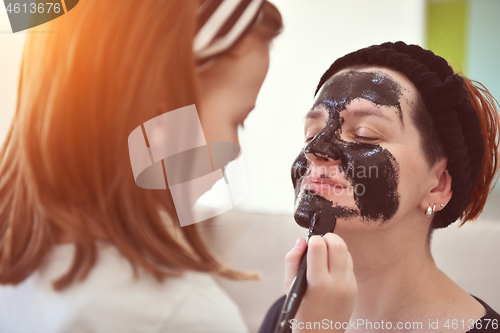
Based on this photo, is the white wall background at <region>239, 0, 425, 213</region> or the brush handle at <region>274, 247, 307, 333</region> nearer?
the brush handle at <region>274, 247, 307, 333</region>

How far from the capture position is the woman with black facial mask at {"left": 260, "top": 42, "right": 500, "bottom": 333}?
1.77 ft

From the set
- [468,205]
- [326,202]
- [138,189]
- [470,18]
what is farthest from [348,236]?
[470,18]

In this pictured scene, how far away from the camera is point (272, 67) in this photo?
0.79 meters

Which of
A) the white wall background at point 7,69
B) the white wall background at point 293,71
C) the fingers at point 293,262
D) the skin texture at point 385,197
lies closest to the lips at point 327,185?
the skin texture at point 385,197

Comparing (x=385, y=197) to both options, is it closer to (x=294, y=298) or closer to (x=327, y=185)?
(x=327, y=185)

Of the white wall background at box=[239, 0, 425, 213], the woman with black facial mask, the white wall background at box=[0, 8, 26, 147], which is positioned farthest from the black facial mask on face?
the white wall background at box=[0, 8, 26, 147]

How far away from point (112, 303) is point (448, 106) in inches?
24.1

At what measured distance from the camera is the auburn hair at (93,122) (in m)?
0.60

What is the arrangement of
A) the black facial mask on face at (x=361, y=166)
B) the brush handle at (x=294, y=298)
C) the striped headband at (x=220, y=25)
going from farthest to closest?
the striped headband at (x=220, y=25)
the black facial mask on face at (x=361, y=166)
the brush handle at (x=294, y=298)

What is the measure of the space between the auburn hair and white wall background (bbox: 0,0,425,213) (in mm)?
213

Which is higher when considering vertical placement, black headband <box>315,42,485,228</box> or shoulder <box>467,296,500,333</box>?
black headband <box>315,42,485,228</box>

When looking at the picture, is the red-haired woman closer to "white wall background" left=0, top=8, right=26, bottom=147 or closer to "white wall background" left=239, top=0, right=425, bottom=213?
"white wall background" left=0, top=8, right=26, bottom=147

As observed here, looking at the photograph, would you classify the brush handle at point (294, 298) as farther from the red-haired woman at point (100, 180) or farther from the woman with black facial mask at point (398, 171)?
the red-haired woman at point (100, 180)

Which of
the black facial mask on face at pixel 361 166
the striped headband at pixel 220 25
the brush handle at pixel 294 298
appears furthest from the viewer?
the striped headband at pixel 220 25
